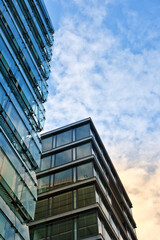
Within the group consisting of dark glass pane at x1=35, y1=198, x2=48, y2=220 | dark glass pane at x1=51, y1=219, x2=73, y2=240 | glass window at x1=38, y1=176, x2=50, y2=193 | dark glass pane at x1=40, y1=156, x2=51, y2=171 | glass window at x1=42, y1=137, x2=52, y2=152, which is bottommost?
dark glass pane at x1=51, y1=219, x2=73, y2=240

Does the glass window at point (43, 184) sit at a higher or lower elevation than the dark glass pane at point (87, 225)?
higher

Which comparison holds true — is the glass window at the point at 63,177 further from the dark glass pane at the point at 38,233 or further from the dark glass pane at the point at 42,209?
the dark glass pane at the point at 38,233

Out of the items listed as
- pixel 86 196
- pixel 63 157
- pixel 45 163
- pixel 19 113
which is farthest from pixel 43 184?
pixel 19 113

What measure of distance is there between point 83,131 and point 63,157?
4158 millimetres

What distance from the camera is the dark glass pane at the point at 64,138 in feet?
129

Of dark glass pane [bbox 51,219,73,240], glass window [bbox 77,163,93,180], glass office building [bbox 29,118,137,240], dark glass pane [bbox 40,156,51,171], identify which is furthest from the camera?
dark glass pane [bbox 40,156,51,171]

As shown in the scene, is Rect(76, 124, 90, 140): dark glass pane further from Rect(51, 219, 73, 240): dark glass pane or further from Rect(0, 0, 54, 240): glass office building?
Rect(51, 219, 73, 240): dark glass pane

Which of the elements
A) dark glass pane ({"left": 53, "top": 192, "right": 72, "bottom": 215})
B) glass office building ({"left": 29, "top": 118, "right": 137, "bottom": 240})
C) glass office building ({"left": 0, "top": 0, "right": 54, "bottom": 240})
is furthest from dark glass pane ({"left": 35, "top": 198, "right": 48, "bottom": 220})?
glass office building ({"left": 0, "top": 0, "right": 54, "bottom": 240})

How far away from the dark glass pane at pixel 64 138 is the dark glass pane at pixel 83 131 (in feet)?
3.15

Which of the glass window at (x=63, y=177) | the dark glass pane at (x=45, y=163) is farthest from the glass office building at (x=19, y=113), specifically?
the dark glass pane at (x=45, y=163)

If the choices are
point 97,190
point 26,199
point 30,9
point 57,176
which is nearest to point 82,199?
point 97,190

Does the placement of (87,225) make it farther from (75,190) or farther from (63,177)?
(63,177)

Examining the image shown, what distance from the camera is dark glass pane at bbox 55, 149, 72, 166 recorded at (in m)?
37.0

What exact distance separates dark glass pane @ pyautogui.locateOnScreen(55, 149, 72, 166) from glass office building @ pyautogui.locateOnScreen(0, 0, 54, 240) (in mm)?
9490
